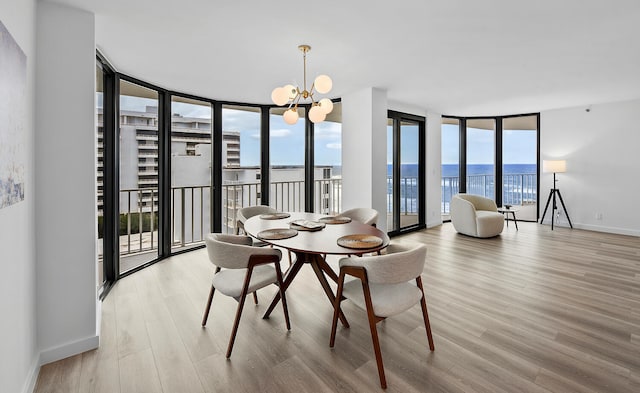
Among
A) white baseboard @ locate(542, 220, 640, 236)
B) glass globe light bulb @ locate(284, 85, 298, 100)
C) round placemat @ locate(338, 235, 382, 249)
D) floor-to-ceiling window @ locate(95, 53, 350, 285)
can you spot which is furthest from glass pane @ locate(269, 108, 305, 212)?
white baseboard @ locate(542, 220, 640, 236)

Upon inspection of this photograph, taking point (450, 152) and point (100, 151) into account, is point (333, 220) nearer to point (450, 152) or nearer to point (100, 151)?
point (100, 151)

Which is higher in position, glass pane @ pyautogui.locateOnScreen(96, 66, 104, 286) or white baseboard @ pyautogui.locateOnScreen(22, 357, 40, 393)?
glass pane @ pyautogui.locateOnScreen(96, 66, 104, 286)

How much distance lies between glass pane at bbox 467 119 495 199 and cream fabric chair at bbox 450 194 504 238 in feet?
5.28

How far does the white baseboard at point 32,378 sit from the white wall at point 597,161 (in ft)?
27.5

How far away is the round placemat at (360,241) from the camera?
7.33 feet

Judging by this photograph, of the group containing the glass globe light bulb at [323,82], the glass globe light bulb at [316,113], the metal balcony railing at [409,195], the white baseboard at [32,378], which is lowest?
the white baseboard at [32,378]

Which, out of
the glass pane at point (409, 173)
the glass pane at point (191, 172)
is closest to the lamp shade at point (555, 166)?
the glass pane at point (409, 173)

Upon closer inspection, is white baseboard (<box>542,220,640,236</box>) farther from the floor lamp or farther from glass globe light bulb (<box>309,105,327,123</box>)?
glass globe light bulb (<box>309,105,327,123</box>)

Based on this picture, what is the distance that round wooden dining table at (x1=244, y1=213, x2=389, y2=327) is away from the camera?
2195mm

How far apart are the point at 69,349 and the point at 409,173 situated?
599cm

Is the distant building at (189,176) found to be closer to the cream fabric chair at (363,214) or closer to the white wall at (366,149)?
the white wall at (366,149)

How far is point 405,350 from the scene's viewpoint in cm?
220

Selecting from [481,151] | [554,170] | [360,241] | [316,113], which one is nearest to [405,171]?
[481,151]

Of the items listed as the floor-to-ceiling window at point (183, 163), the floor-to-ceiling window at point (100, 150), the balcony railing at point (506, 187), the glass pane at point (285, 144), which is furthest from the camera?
the balcony railing at point (506, 187)
